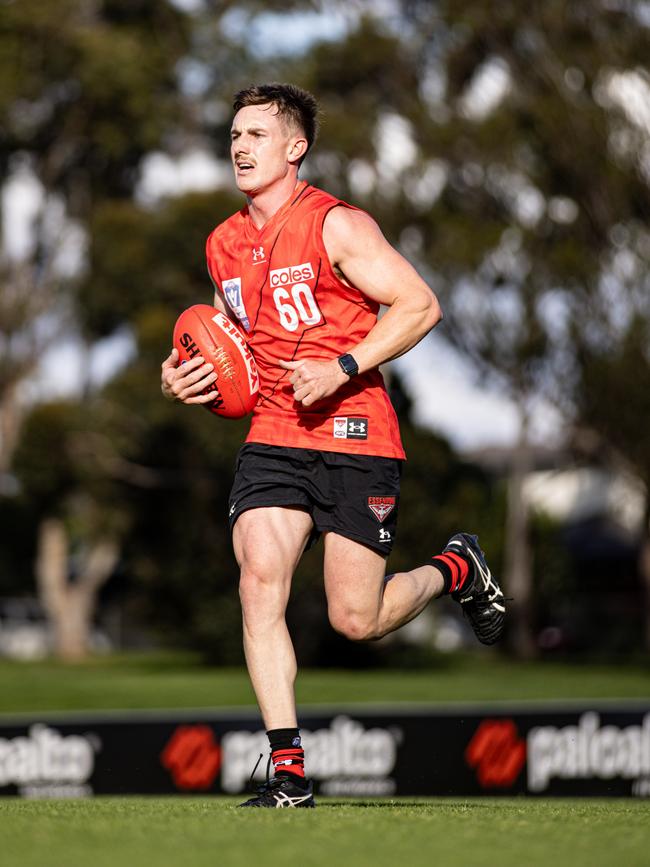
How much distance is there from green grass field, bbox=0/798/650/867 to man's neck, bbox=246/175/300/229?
226 cm

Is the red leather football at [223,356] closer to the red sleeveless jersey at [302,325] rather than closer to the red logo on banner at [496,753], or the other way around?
the red sleeveless jersey at [302,325]

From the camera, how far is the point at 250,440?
5.41 m

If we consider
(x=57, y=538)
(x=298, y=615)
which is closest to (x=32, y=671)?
(x=298, y=615)

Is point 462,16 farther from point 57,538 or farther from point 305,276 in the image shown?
point 305,276

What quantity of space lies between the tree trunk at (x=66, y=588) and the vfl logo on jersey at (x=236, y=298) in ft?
104

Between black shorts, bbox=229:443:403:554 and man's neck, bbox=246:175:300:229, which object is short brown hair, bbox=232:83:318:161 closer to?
man's neck, bbox=246:175:300:229

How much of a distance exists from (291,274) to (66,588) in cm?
3352

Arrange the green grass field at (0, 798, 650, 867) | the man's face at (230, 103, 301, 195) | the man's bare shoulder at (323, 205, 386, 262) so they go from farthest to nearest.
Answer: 1. the man's face at (230, 103, 301, 195)
2. the man's bare shoulder at (323, 205, 386, 262)
3. the green grass field at (0, 798, 650, 867)

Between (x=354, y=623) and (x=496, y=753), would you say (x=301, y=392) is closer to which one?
(x=354, y=623)

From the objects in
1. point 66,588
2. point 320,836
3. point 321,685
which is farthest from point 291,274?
point 66,588

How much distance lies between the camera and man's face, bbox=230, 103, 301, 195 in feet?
18.0

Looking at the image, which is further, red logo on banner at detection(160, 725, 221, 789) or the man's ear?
red logo on banner at detection(160, 725, 221, 789)

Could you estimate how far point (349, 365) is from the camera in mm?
5184

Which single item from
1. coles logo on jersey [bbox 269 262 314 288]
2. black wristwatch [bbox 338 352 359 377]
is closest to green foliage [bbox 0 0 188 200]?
coles logo on jersey [bbox 269 262 314 288]
